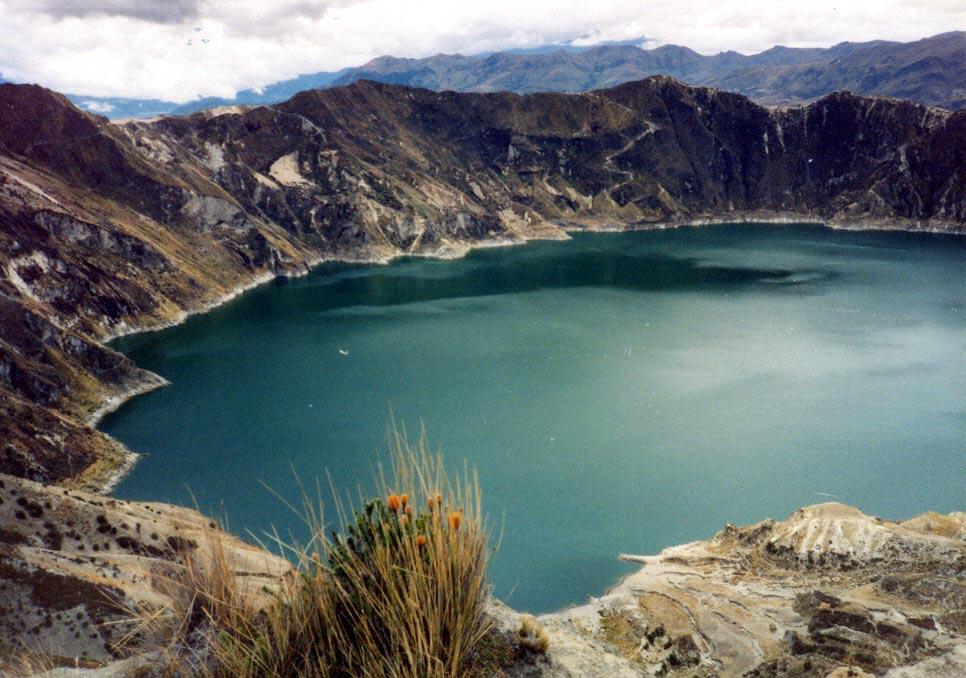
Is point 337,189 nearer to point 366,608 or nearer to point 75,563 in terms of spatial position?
point 75,563

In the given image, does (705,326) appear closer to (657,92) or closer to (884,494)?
(884,494)

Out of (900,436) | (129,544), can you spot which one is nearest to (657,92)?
(900,436)

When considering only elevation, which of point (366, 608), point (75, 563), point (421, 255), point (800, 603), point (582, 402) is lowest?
point (582, 402)

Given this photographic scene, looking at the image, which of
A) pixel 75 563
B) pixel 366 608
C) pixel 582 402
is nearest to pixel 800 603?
pixel 366 608

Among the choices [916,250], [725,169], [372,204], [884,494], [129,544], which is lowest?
[884,494]

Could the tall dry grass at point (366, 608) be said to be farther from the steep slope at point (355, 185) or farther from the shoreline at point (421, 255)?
the steep slope at point (355, 185)

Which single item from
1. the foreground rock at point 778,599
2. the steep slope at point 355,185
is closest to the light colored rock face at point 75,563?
the foreground rock at point 778,599
